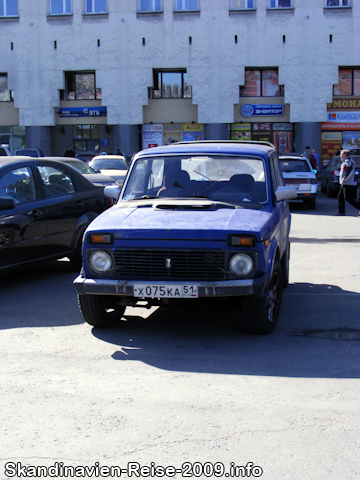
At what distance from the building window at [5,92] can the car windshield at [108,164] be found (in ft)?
66.3

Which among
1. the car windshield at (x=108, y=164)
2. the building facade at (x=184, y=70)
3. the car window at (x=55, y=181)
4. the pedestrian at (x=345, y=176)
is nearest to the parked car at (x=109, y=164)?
the car windshield at (x=108, y=164)

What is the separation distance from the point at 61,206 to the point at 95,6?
34.0m

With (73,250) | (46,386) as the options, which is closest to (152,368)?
(46,386)

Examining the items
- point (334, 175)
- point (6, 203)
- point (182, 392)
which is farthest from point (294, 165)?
point (182, 392)

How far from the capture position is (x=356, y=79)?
3950cm

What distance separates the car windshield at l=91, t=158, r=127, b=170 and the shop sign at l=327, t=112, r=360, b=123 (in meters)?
19.8

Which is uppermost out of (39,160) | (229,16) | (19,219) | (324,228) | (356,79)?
(229,16)

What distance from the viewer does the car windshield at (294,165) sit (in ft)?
66.9

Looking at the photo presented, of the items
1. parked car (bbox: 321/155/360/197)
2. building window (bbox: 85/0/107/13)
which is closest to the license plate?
parked car (bbox: 321/155/360/197)

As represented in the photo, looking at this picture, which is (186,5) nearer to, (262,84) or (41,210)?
(262,84)

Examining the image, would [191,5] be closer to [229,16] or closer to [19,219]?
[229,16]

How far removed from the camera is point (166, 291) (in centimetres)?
543

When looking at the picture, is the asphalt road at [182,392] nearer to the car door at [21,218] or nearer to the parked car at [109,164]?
the car door at [21,218]

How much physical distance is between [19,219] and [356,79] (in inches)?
1393
